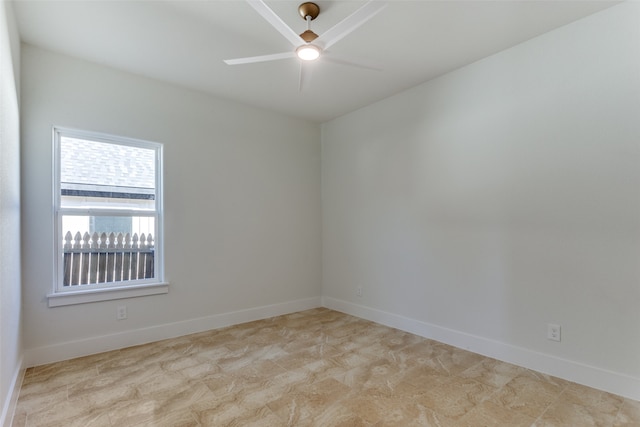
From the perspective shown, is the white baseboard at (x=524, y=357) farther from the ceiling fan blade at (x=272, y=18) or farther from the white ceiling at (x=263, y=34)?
the ceiling fan blade at (x=272, y=18)

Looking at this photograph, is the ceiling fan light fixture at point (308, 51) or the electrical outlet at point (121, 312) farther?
the electrical outlet at point (121, 312)

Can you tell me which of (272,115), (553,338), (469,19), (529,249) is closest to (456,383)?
(553,338)

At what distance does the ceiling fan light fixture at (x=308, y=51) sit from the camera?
204cm

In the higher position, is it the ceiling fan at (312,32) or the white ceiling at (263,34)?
the white ceiling at (263,34)

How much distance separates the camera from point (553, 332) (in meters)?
2.48

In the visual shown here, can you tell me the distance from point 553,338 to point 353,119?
10.2ft

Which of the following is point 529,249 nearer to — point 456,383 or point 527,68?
point 456,383

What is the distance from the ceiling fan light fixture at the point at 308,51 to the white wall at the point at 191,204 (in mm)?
1879

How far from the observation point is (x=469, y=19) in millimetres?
2346

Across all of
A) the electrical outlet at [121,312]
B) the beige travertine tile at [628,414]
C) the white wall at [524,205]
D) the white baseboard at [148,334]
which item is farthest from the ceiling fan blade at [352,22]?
the white baseboard at [148,334]

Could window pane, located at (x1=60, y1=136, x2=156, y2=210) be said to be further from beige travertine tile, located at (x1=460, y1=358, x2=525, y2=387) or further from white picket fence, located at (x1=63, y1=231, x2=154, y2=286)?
beige travertine tile, located at (x1=460, y1=358, x2=525, y2=387)

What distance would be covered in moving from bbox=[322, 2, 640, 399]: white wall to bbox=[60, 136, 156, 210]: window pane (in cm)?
252

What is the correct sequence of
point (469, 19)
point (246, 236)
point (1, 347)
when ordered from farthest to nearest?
point (246, 236) < point (469, 19) < point (1, 347)

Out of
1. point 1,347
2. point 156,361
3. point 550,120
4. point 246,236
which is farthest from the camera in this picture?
point 246,236
